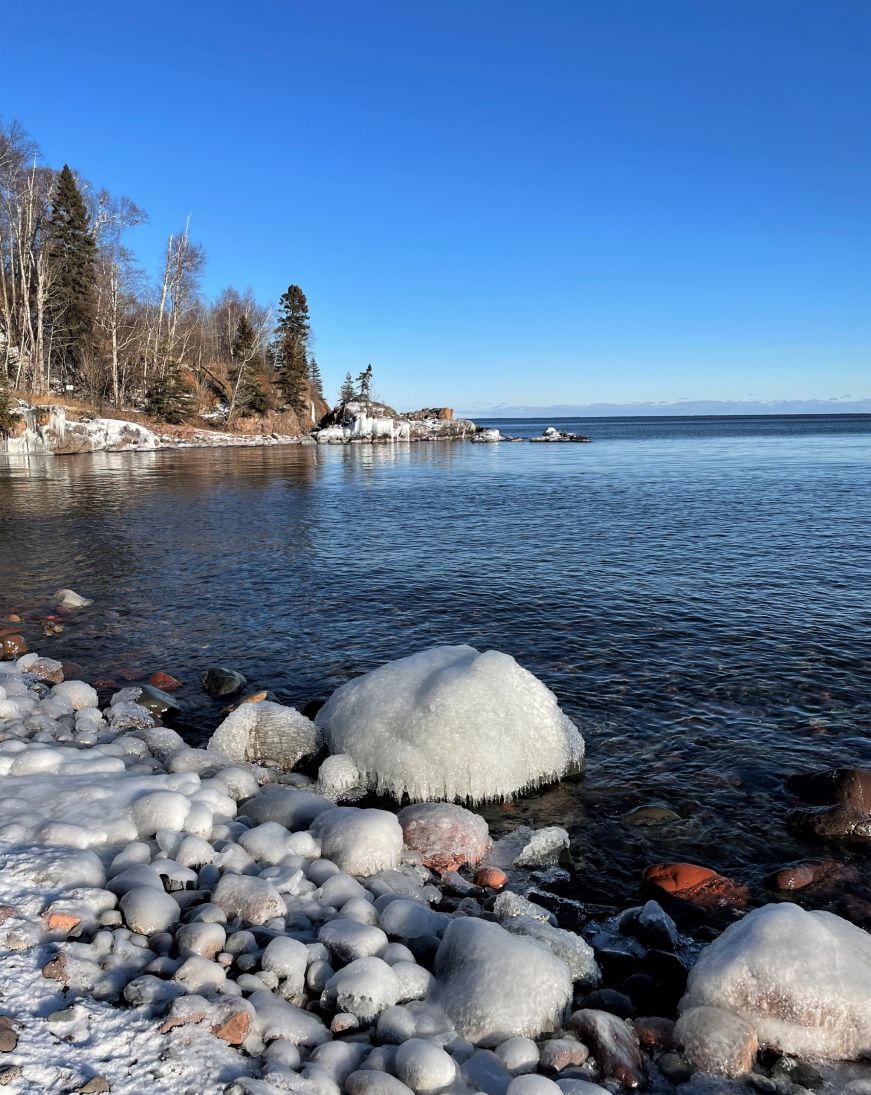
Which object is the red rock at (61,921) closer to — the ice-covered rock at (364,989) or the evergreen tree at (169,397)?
the ice-covered rock at (364,989)

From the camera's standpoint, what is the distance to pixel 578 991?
5.14 m

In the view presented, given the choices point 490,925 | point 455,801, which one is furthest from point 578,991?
point 455,801

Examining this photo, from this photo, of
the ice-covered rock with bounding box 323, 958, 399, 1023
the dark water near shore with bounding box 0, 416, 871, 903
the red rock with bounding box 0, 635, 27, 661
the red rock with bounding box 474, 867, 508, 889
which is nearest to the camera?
the ice-covered rock with bounding box 323, 958, 399, 1023

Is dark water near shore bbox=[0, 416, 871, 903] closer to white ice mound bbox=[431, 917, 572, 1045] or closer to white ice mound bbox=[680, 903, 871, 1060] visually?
white ice mound bbox=[680, 903, 871, 1060]

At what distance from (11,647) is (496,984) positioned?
35.6 ft

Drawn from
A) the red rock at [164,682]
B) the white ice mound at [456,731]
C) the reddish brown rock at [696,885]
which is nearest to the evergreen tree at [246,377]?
the red rock at [164,682]

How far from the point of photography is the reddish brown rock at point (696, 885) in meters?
6.34

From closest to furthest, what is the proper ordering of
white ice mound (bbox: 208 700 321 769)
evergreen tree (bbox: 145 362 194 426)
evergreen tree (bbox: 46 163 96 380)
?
1. white ice mound (bbox: 208 700 321 769)
2. evergreen tree (bbox: 46 163 96 380)
3. evergreen tree (bbox: 145 362 194 426)

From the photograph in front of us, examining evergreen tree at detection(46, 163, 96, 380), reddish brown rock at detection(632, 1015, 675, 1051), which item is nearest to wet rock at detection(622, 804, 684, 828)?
reddish brown rock at detection(632, 1015, 675, 1051)

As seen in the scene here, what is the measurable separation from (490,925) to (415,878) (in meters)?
1.45

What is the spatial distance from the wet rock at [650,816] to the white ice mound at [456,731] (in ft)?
3.40

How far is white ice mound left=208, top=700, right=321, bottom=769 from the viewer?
336 inches

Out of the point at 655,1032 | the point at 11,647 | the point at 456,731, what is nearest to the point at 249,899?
the point at 655,1032

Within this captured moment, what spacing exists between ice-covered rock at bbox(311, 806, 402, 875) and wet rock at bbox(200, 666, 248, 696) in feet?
15.2
